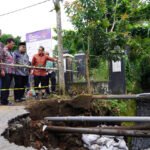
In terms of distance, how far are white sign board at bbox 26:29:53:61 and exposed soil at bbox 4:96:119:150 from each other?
5.90m

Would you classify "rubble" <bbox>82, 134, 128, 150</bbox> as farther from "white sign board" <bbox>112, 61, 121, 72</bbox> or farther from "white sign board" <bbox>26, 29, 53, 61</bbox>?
"white sign board" <bbox>26, 29, 53, 61</bbox>

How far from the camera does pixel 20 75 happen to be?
11.0 meters

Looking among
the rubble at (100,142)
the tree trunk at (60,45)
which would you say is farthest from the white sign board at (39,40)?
Answer: the rubble at (100,142)

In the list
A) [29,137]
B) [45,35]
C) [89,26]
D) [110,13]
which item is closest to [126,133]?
[29,137]

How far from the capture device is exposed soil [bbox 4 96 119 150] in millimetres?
5867

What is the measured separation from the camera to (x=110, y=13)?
14.5m

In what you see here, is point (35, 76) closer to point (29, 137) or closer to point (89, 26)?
point (89, 26)

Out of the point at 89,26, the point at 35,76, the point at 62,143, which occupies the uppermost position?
the point at 89,26

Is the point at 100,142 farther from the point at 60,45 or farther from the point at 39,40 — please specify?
the point at 39,40

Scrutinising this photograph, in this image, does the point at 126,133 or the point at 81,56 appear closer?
the point at 126,133

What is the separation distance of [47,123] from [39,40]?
7.83m

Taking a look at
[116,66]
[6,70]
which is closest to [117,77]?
[116,66]

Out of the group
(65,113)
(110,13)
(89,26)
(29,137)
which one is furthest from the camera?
(110,13)

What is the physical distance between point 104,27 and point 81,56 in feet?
13.8
